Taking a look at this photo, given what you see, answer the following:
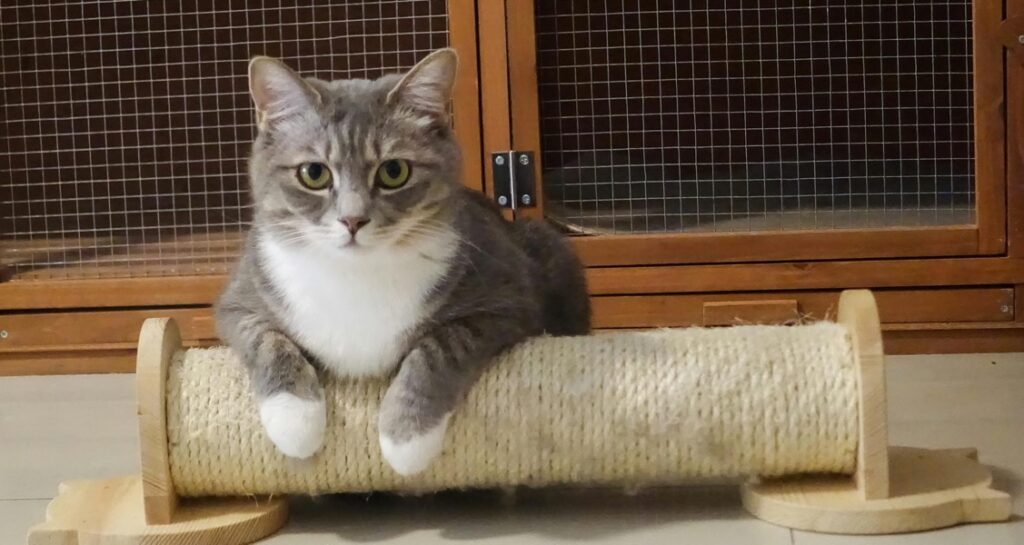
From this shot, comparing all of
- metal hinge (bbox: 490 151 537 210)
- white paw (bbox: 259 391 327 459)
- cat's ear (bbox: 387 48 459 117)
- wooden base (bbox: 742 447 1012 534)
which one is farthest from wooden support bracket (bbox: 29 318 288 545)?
metal hinge (bbox: 490 151 537 210)

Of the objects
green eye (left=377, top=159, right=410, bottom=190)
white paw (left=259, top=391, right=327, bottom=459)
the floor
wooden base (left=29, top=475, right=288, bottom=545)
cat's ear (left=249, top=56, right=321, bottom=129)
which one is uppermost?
cat's ear (left=249, top=56, right=321, bottom=129)

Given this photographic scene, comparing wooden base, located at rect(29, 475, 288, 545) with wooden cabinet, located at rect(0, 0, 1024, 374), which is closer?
wooden base, located at rect(29, 475, 288, 545)

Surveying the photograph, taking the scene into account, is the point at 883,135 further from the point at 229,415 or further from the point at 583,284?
the point at 229,415

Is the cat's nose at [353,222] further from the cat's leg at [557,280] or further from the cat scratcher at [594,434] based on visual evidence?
the cat's leg at [557,280]

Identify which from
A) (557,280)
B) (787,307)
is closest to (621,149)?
(787,307)

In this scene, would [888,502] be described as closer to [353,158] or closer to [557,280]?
[557,280]

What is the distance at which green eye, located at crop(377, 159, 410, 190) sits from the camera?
117cm

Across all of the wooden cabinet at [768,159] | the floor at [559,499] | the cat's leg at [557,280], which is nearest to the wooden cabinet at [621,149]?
the wooden cabinet at [768,159]

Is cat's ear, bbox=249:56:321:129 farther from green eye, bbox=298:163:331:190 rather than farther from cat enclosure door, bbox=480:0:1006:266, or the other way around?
cat enclosure door, bbox=480:0:1006:266

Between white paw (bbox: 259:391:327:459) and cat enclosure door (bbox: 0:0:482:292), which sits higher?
cat enclosure door (bbox: 0:0:482:292)

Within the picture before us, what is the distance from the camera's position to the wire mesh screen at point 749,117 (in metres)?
2.01

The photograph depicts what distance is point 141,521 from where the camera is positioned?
1217mm

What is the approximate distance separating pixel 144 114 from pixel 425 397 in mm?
1218

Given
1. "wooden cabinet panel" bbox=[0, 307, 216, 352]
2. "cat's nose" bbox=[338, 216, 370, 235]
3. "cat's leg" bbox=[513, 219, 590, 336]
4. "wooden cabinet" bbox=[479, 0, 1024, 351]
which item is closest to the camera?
"cat's nose" bbox=[338, 216, 370, 235]
